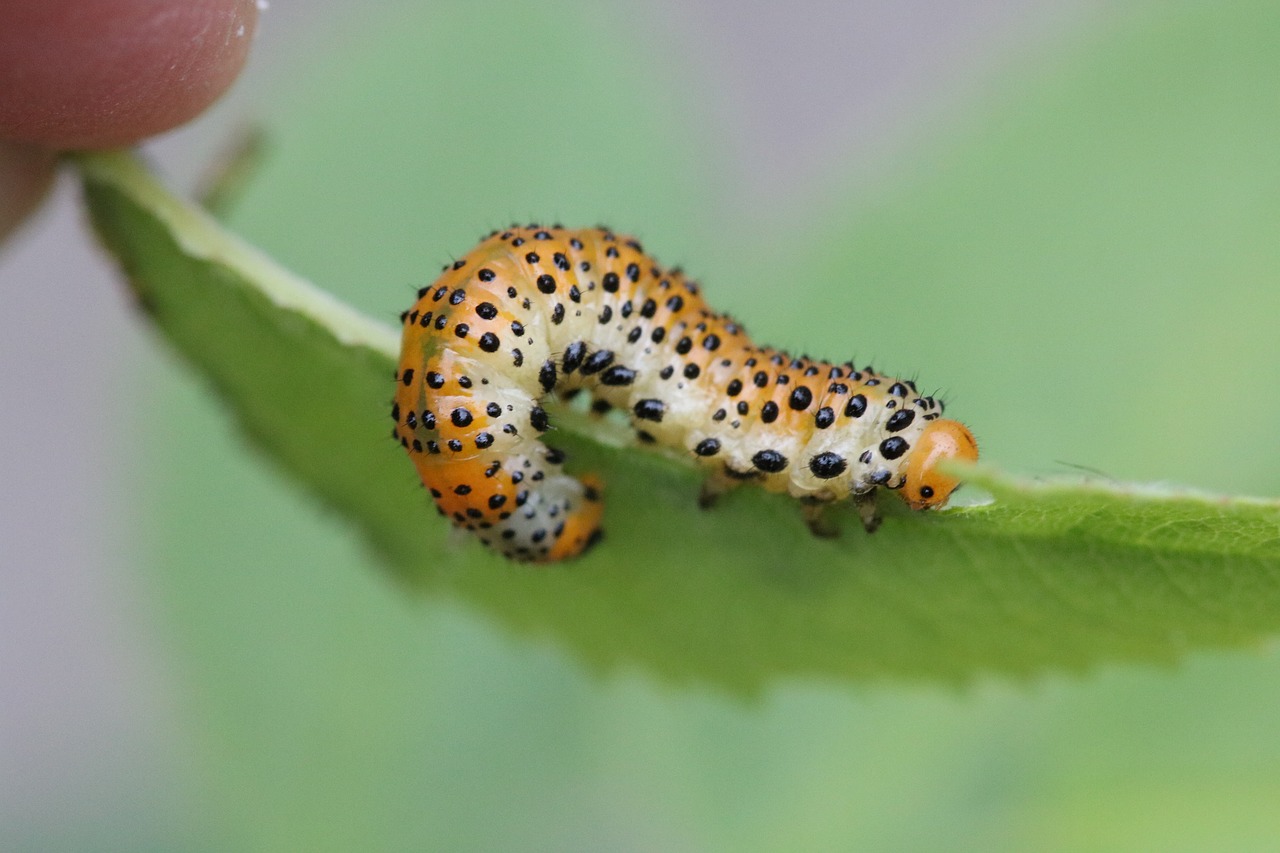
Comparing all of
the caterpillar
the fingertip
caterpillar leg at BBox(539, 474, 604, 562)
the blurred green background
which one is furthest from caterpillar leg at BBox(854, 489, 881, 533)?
the fingertip

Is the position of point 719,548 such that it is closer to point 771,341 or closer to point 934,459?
point 934,459

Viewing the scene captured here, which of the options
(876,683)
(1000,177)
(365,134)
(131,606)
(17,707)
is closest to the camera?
(876,683)

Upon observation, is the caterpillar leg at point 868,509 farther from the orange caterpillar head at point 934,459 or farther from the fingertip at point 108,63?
the fingertip at point 108,63

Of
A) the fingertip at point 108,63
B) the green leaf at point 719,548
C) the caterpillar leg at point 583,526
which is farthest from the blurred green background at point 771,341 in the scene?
the fingertip at point 108,63

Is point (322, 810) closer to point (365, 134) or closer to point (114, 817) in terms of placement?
point (114, 817)

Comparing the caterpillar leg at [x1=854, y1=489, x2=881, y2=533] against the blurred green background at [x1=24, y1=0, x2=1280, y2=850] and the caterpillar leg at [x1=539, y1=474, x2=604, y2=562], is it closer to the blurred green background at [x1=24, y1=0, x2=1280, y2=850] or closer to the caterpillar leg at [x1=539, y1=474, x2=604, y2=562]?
the caterpillar leg at [x1=539, y1=474, x2=604, y2=562]

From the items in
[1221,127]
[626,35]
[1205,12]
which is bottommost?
[626,35]

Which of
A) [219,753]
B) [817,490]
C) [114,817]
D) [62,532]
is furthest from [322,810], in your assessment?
→ [62,532]
